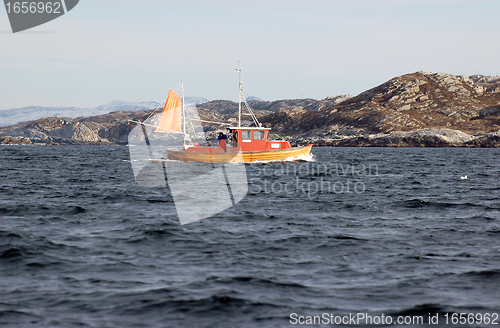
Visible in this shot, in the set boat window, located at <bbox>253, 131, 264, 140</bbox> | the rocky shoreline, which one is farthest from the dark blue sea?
the rocky shoreline

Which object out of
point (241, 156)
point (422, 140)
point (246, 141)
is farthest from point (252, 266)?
point (422, 140)

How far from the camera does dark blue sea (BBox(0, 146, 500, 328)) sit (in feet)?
24.0

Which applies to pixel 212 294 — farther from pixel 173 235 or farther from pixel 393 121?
pixel 393 121

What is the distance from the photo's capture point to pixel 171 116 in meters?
51.3

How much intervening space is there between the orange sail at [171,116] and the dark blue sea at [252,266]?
32.2 meters

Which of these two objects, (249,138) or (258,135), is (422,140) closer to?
(258,135)

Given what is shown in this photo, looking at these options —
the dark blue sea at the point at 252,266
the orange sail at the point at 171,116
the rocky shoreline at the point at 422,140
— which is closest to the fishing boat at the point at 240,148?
the orange sail at the point at 171,116

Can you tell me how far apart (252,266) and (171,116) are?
43.3m

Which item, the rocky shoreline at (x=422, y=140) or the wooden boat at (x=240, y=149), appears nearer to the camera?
the wooden boat at (x=240, y=149)

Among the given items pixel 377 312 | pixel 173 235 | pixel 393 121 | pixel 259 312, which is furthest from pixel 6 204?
pixel 393 121

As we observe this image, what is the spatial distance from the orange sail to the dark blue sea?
106 feet

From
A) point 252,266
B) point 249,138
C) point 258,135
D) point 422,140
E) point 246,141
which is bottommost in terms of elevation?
point 422,140

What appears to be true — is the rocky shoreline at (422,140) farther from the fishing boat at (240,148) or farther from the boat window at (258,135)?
the boat window at (258,135)

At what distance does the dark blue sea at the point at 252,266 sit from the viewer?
24.0 ft
